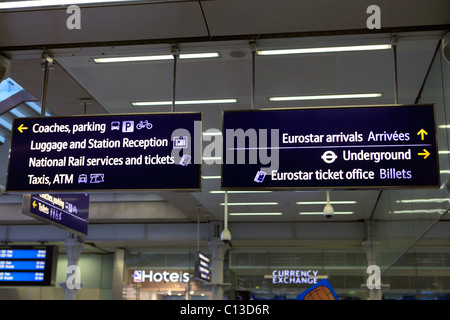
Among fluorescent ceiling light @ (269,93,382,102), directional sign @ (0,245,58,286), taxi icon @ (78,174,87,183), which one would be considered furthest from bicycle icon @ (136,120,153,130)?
directional sign @ (0,245,58,286)

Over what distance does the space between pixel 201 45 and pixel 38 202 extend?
3.82m

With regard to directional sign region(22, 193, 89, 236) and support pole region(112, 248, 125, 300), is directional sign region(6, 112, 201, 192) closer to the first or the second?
directional sign region(22, 193, 89, 236)

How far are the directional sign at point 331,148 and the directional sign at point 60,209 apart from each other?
405 centimetres

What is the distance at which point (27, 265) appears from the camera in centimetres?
1231

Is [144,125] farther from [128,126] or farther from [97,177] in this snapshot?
[97,177]

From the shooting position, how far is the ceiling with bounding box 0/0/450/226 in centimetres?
519

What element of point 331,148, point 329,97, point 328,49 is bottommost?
point 331,148

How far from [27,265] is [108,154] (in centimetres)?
829

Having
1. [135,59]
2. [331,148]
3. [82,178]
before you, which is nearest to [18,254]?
[135,59]

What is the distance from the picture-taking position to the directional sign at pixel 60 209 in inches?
310

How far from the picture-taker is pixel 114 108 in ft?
27.2

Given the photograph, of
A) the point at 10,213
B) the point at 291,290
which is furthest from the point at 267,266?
the point at 10,213

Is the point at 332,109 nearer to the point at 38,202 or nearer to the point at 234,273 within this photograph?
the point at 38,202
